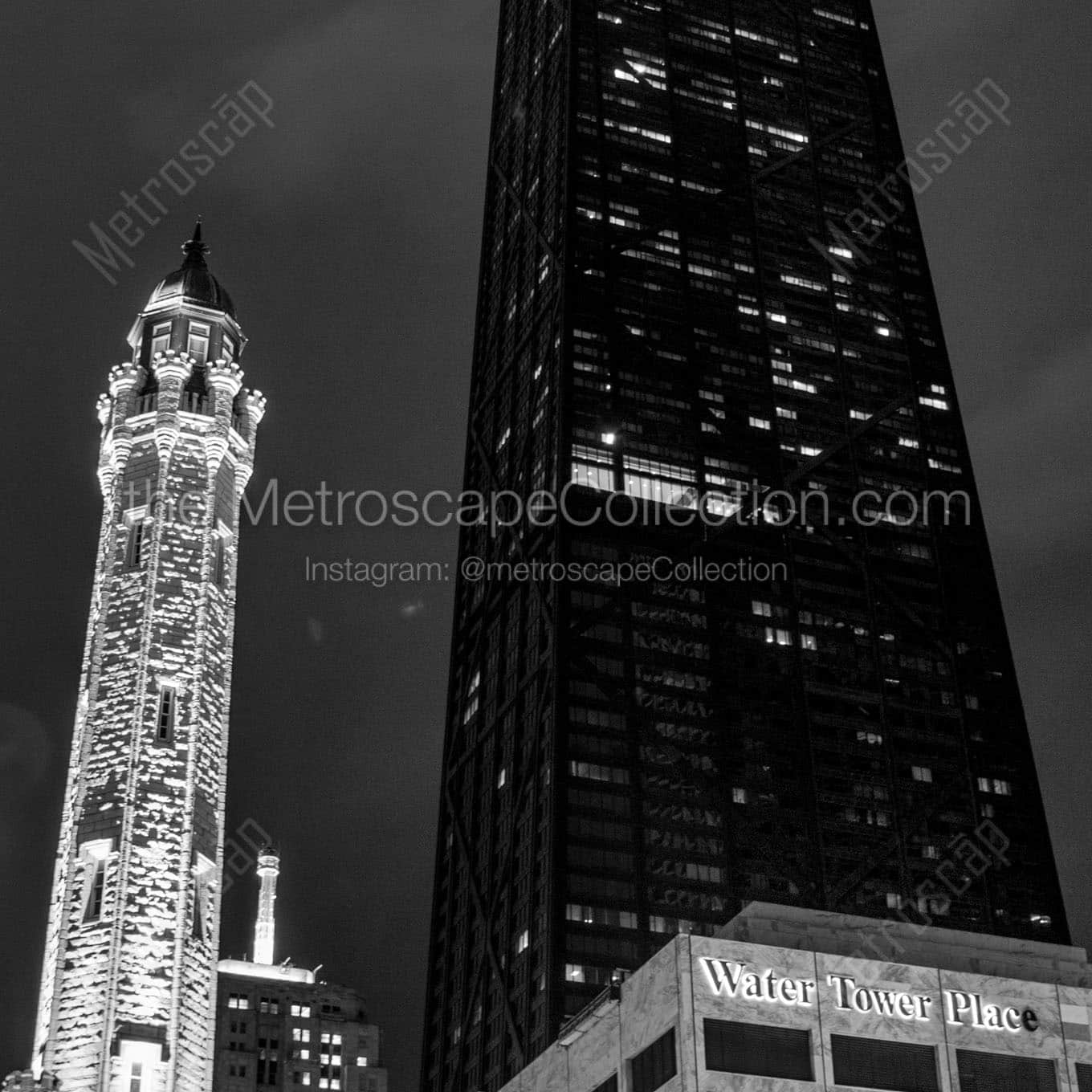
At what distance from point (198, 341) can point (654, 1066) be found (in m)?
74.3

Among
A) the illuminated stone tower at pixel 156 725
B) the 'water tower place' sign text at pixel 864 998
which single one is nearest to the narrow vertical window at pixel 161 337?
the illuminated stone tower at pixel 156 725

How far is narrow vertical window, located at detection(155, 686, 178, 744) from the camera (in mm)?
111500

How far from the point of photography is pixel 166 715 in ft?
370

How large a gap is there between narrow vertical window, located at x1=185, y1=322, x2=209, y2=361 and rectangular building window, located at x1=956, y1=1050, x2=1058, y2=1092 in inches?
3049

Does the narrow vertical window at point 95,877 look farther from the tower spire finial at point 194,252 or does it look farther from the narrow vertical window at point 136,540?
the tower spire finial at point 194,252

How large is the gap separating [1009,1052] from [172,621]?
200 feet

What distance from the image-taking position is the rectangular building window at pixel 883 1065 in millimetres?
71438

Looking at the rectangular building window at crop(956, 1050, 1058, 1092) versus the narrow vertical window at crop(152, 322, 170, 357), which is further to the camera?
the narrow vertical window at crop(152, 322, 170, 357)

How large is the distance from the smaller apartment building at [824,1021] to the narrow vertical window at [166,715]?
41.8 m

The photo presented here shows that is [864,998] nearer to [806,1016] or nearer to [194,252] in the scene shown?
[806,1016]

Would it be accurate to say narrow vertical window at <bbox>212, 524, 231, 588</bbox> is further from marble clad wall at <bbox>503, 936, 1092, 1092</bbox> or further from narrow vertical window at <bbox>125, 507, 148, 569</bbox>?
marble clad wall at <bbox>503, 936, 1092, 1092</bbox>

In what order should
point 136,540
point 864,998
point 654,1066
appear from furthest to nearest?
point 136,540
point 864,998
point 654,1066

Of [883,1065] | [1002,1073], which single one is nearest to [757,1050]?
[883,1065]

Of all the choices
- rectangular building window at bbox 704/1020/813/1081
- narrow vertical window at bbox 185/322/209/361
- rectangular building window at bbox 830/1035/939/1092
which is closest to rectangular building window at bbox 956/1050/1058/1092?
rectangular building window at bbox 830/1035/939/1092
